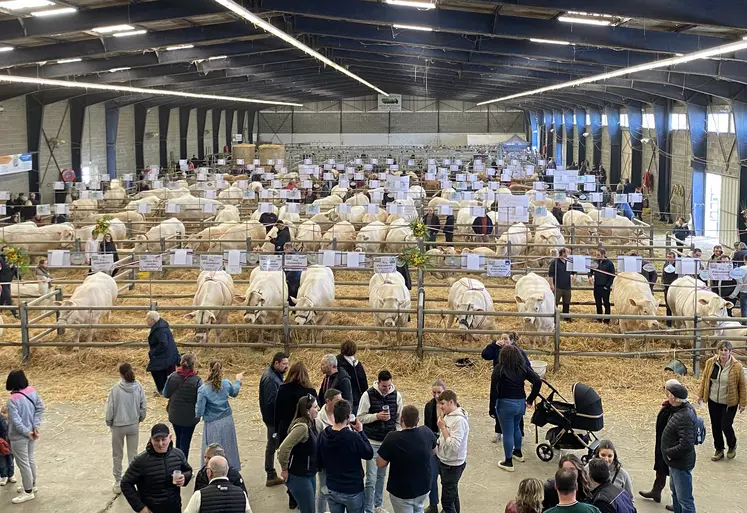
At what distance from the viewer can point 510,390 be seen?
9508 millimetres

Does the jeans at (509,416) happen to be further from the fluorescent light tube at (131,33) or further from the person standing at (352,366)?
the fluorescent light tube at (131,33)

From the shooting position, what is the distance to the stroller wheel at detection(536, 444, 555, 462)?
990 cm

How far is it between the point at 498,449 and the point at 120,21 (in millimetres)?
10292

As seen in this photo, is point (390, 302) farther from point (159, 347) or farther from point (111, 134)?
point (111, 134)

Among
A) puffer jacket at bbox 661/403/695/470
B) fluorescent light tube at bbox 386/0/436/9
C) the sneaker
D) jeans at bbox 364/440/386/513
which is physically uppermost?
fluorescent light tube at bbox 386/0/436/9

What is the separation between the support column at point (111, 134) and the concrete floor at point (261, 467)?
28.9 metres

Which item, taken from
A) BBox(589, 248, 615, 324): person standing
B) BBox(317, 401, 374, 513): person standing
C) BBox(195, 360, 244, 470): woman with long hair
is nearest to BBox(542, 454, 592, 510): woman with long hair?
BBox(317, 401, 374, 513): person standing

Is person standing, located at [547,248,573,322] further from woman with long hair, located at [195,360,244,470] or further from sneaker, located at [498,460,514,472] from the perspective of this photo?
woman with long hair, located at [195,360,244,470]

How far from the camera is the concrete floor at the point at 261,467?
8930 millimetres

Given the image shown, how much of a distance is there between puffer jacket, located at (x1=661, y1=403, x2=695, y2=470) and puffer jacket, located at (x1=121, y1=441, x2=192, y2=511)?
4.70 m

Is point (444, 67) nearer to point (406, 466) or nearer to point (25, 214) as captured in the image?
point (25, 214)

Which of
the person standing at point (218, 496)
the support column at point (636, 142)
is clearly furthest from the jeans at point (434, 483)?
the support column at point (636, 142)

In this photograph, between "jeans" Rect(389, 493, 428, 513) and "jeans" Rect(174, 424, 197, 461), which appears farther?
"jeans" Rect(174, 424, 197, 461)

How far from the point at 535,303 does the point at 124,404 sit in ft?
26.8
